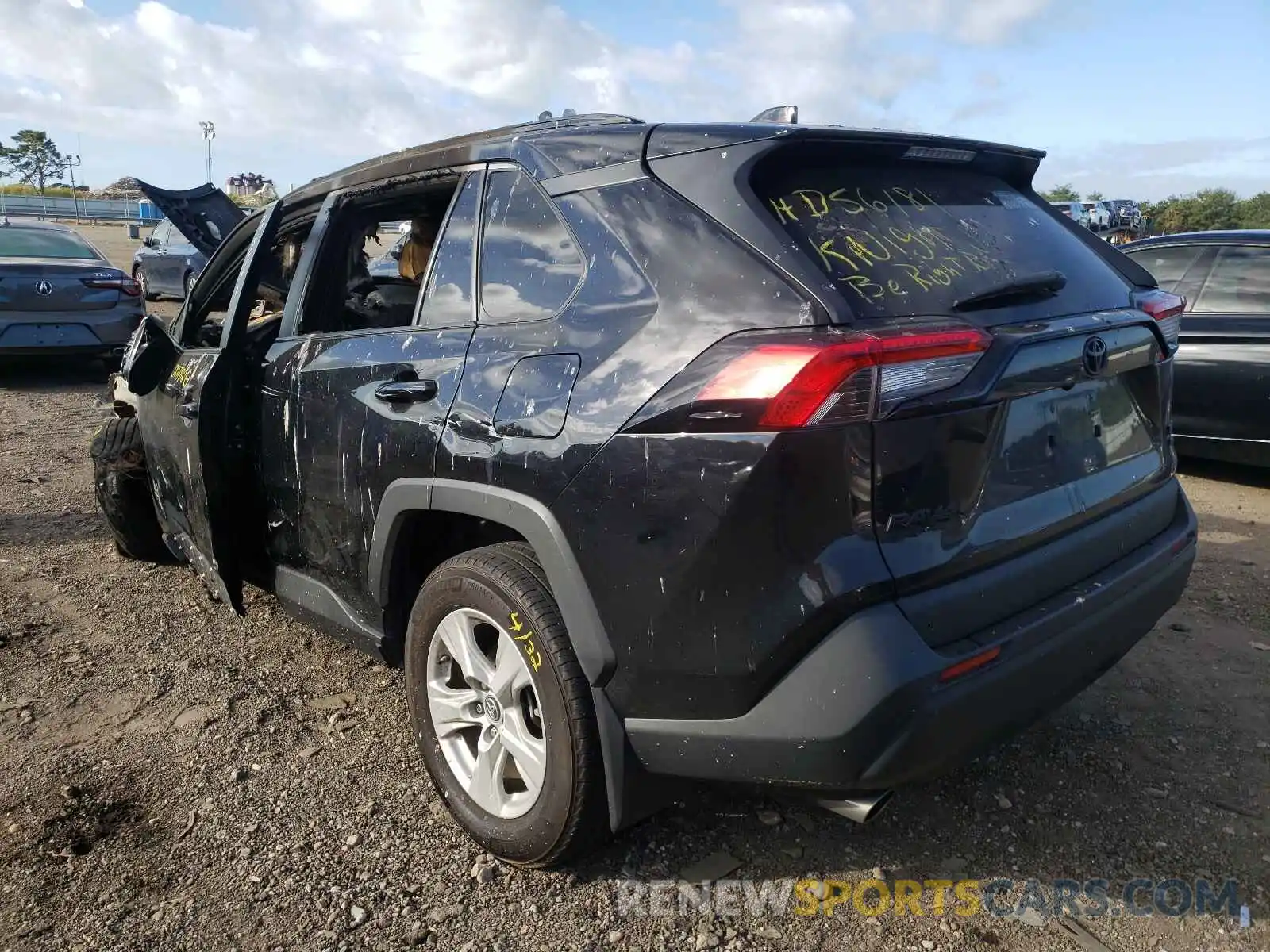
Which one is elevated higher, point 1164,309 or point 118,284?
point 1164,309

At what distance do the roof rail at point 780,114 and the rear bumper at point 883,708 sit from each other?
1422 millimetres

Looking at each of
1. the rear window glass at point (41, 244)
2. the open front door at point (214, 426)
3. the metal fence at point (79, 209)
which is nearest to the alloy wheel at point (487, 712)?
the open front door at point (214, 426)

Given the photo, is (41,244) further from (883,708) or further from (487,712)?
(883,708)

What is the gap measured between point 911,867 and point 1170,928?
0.59 meters

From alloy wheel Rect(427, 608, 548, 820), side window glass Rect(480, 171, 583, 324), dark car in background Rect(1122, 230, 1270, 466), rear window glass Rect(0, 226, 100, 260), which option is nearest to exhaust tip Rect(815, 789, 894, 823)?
alloy wheel Rect(427, 608, 548, 820)

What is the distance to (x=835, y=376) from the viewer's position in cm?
181

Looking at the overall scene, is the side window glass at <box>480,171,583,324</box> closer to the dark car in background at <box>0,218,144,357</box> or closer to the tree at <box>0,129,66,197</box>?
the dark car in background at <box>0,218,144,357</box>

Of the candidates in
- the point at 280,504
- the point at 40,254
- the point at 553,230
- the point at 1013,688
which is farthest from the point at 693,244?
the point at 40,254

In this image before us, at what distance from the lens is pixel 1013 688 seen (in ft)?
6.66

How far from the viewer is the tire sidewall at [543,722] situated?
7.20ft

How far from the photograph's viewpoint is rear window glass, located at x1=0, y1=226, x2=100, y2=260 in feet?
→ 30.7

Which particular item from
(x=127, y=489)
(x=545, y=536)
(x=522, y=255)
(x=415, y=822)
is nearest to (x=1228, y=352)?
(x=522, y=255)

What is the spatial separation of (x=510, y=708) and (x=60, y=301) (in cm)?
840

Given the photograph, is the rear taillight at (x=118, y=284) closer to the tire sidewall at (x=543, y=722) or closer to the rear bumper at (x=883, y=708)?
the tire sidewall at (x=543, y=722)
